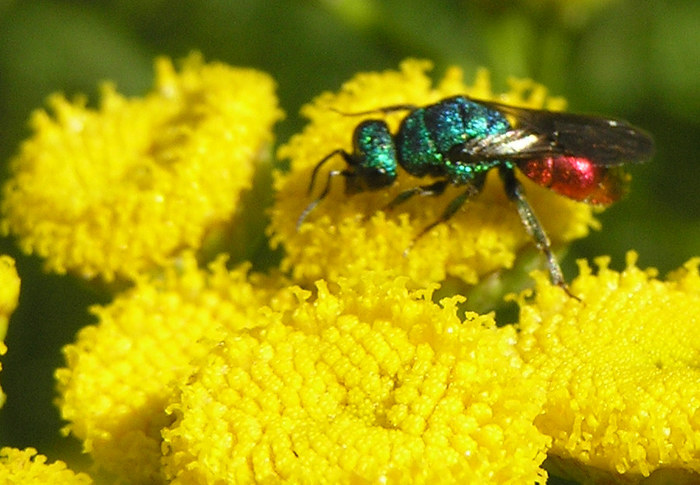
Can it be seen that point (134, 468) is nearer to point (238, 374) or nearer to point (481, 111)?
point (238, 374)

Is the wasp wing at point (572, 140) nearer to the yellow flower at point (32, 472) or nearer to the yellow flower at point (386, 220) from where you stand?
the yellow flower at point (386, 220)

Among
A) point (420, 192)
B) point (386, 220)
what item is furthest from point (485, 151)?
point (386, 220)

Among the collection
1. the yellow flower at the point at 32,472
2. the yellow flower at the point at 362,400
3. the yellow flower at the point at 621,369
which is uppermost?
the yellow flower at the point at 32,472

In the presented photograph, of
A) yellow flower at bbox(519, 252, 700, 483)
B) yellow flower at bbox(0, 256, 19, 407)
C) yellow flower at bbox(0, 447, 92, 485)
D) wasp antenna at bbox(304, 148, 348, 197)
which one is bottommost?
yellow flower at bbox(519, 252, 700, 483)

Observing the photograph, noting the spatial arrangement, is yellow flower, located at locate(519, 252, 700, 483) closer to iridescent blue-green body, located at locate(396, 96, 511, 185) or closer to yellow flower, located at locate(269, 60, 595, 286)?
yellow flower, located at locate(269, 60, 595, 286)

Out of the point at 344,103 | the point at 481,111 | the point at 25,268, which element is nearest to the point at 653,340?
the point at 481,111

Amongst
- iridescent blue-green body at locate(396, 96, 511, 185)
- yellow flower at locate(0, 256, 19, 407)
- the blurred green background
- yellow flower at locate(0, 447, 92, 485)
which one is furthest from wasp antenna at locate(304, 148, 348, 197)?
the blurred green background

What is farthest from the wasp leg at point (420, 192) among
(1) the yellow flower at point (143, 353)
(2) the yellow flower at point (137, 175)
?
(2) the yellow flower at point (137, 175)
